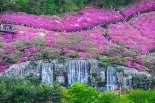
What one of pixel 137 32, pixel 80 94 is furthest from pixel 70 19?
pixel 80 94

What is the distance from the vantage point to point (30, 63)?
45031mm

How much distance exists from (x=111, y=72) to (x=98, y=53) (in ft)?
8.75

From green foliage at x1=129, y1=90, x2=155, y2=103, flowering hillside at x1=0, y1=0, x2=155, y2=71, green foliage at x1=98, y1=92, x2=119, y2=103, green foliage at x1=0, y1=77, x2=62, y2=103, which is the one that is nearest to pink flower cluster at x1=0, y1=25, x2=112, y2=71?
flowering hillside at x1=0, y1=0, x2=155, y2=71

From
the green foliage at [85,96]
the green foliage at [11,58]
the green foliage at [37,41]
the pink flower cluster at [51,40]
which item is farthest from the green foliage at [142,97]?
the green foliage at [37,41]

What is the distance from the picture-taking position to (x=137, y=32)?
5456cm

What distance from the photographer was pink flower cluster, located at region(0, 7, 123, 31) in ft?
172

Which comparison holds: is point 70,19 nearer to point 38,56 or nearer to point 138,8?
point 138,8

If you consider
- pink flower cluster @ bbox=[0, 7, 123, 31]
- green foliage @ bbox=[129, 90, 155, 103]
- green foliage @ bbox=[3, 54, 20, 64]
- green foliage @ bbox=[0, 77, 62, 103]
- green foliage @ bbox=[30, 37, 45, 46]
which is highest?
pink flower cluster @ bbox=[0, 7, 123, 31]

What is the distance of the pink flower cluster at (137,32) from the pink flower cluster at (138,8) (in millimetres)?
1469

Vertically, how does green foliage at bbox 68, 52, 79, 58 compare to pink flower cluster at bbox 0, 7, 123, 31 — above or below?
below

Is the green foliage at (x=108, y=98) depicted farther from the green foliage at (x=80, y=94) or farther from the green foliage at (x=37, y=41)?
the green foliage at (x=37, y=41)

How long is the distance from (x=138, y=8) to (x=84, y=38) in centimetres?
1229

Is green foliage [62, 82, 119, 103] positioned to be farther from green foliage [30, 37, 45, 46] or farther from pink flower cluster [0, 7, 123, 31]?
pink flower cluster [0, 7, 123, 31]

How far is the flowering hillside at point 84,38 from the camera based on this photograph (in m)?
46.6
